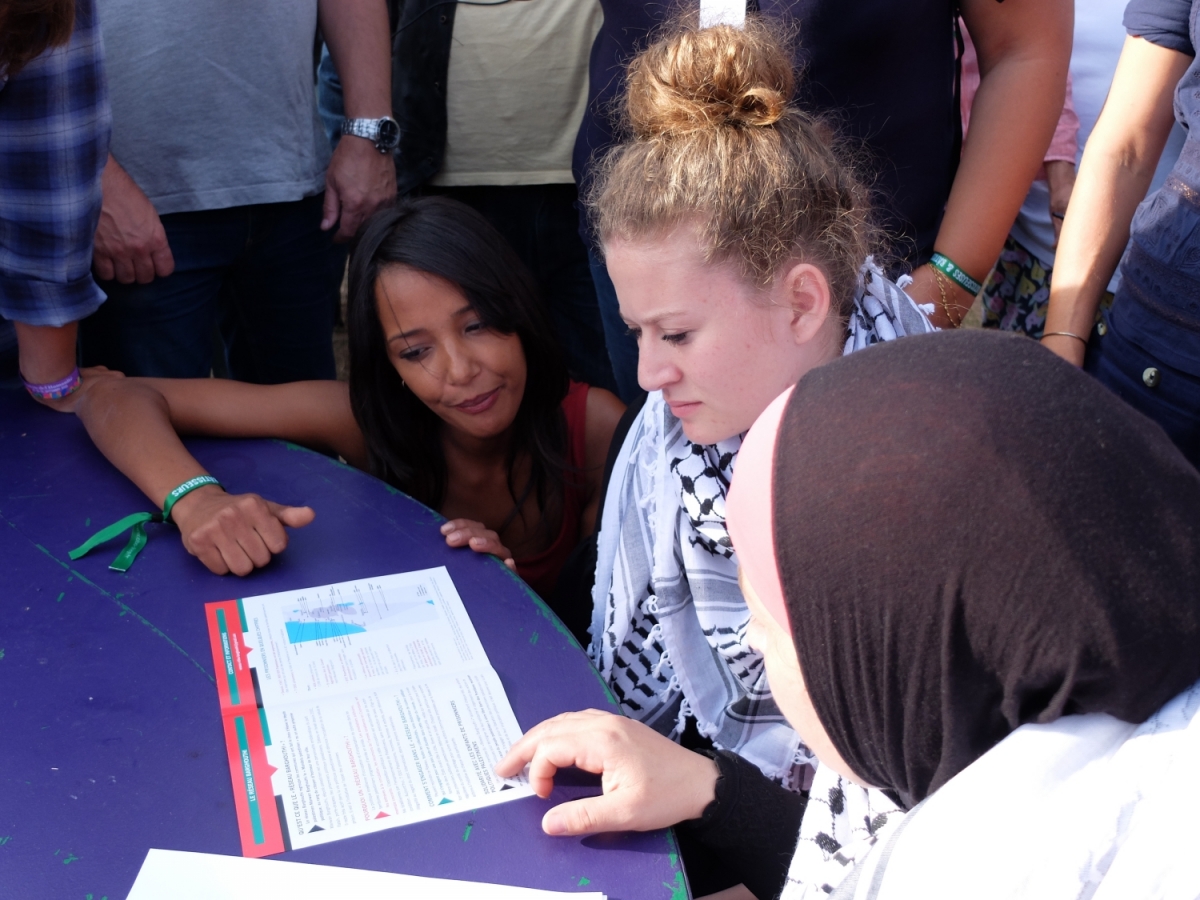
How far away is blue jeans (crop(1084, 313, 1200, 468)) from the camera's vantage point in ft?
4.55

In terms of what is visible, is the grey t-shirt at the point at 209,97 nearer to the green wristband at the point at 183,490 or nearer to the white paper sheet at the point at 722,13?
the green wristband at the point at 183,490

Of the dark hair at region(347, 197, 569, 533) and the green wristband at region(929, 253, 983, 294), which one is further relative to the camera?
the dark hair at region(347, 197, 569, 533)

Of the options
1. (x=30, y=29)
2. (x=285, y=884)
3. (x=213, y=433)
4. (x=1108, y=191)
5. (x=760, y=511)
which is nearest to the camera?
(x=760, y=511)

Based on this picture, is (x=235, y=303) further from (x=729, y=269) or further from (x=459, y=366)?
(x=729, y=269)

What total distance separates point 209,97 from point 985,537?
1.94 m

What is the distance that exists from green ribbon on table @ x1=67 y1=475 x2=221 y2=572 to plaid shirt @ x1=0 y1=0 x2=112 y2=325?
0.46 meters

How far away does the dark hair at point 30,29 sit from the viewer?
1313 mm

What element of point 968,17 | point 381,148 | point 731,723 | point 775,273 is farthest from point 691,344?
point 381,148

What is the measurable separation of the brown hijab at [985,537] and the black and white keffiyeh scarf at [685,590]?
0.68 meters

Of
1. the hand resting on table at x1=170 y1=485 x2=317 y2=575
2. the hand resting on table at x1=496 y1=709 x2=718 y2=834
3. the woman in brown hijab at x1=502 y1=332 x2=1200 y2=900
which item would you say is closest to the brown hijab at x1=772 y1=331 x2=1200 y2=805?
the woman in brown hijab at x1=502 y1=332 x2=1200 y2=900

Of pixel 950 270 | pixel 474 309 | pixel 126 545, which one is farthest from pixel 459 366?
pixel 950 270

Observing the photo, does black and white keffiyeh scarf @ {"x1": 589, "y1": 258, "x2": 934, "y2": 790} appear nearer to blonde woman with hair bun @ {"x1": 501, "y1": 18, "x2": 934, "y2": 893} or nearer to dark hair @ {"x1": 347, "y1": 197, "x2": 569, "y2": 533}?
blonde woman with hair bun @ {"x1": 501, "y1": 18, "x2": 934, "y2": 893}

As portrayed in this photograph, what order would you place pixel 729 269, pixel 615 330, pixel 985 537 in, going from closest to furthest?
pixel 985 537 → pixel 729 269 → pixel 615 330

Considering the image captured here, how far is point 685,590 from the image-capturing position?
1.51 meters
